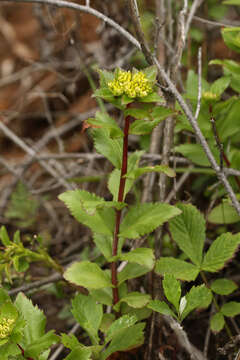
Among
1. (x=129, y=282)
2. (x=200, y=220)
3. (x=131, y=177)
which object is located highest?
(x=131, y=177)

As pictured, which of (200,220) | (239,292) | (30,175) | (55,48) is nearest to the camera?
(200,220)

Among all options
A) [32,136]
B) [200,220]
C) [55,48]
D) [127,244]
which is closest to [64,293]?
[127,244]

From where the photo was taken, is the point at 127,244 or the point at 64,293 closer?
the point at 64,293

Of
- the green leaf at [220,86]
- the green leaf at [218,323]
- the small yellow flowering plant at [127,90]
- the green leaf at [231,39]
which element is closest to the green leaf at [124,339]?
the green leaf at [218,323]

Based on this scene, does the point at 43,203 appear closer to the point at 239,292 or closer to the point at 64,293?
the point at 64,293

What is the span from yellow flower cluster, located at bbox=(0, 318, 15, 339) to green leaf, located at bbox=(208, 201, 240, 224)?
0.91 metres

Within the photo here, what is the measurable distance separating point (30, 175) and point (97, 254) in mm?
1419

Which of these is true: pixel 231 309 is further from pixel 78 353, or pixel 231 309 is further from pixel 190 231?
pixel 78 353

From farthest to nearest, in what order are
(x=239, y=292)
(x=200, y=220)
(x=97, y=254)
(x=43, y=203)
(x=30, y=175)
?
1. (x=30, y=175)
2. (x=43, y=203)
3. (x=97, y=254)
4. (x=239, y=292)
5. (x=200, y=220)

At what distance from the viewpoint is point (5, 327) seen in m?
1.11

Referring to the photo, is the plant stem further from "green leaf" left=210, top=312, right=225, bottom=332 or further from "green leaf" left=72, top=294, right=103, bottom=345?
"green leaf" left=210, top=312, right=225, bottom=332

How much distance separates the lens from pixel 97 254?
6.45 feet

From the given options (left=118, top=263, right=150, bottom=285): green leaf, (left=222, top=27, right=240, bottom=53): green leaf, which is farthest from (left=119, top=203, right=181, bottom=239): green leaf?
(left=222, top=27, right=240, bottom=53): green leaf

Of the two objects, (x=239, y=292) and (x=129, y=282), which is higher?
(x=129, y=282)
